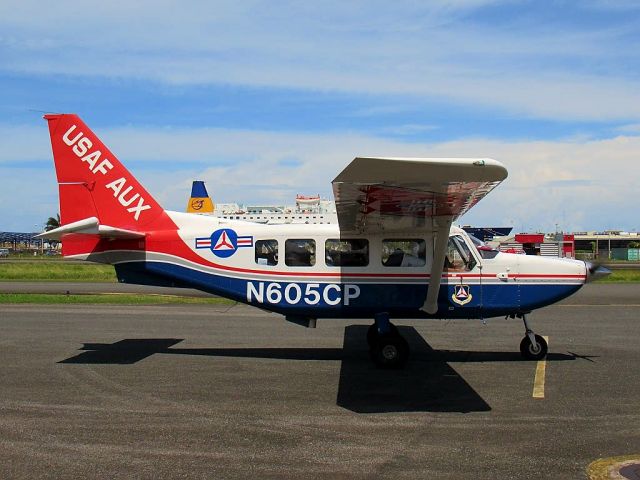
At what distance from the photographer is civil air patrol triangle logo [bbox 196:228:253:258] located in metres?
10.8

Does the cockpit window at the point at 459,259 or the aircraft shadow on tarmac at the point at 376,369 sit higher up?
the cockpit window at the point at 459,259

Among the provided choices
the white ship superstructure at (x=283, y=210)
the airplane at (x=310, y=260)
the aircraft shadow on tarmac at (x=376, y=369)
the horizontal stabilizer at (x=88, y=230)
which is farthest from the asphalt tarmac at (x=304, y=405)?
the white ship superstructure at (x=283, y=210)

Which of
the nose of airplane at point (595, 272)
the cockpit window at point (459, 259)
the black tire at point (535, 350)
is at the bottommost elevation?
the black tire at point (535, 350)

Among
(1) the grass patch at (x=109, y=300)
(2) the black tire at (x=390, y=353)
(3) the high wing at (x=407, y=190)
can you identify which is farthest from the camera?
(1) the grass patch at (x=109, y=300)

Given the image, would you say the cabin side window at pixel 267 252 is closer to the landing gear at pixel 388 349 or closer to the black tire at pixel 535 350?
the landing gear at pixel 388 349

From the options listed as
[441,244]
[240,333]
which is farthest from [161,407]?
[240,333]

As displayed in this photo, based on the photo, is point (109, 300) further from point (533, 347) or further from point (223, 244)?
point (533, 347)

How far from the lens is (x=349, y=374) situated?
9.52m

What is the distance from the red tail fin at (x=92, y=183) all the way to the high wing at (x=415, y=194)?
3.59m

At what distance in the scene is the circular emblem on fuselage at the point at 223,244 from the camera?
35.4 ft

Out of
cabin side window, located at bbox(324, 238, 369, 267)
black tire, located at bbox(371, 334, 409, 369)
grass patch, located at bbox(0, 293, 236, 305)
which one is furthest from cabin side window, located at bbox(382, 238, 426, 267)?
grass patch, located at bbox(0, 293, 236, 305)

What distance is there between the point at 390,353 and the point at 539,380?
7.10 feet

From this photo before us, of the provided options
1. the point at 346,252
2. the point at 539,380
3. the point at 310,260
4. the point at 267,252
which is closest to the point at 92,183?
the point at 267,252

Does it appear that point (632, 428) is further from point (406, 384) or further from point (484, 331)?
point (484, 331)
